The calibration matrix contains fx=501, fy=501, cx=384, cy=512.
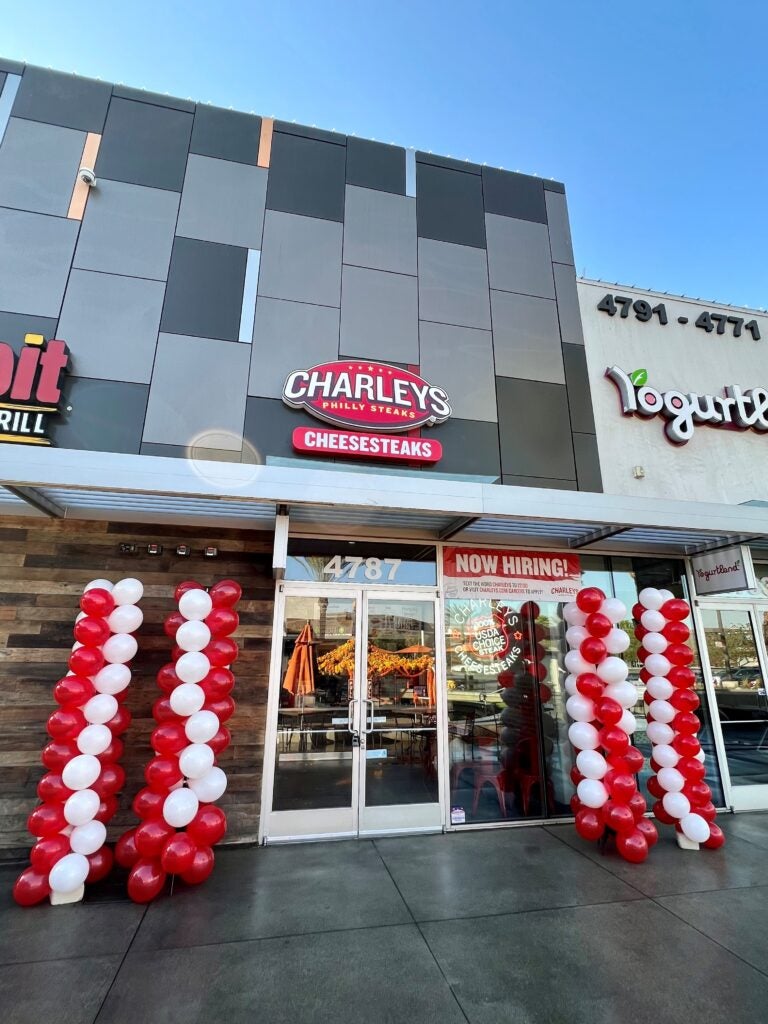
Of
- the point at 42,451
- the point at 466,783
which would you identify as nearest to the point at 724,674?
the point at 466,783

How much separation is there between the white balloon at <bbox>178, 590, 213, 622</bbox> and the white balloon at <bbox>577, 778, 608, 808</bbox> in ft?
12.0

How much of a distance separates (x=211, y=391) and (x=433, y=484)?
2.68 m

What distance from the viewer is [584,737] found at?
4.55 metres

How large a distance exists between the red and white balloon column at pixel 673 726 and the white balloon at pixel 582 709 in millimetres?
671

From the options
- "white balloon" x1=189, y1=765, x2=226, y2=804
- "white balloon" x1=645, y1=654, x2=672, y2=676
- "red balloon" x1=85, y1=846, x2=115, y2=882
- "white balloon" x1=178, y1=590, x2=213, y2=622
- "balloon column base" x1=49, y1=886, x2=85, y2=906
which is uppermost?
"white balloon" x1=178, y1=590, x2=213, y2=622

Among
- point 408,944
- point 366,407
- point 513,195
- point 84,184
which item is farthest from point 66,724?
point 513,195

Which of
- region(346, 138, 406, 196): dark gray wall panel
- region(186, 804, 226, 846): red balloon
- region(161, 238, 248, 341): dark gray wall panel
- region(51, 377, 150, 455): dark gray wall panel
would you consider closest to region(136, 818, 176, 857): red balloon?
region(186, 804, 226, 846): red balloon

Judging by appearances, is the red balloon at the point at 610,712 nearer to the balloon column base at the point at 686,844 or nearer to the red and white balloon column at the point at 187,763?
the balloon column base at the point at 686,844

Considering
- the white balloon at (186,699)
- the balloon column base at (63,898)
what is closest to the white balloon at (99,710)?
the white balloon at (186,699)

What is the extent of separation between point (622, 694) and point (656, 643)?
687mm

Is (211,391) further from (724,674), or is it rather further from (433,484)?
(724,674)

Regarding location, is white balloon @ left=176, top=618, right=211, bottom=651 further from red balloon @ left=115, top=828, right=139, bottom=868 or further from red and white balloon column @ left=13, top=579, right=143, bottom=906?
red balloon @ left=115, top=828, right=139, bottom=868

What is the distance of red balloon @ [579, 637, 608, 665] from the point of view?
15.6 feet

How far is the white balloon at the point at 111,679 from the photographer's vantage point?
396cm
